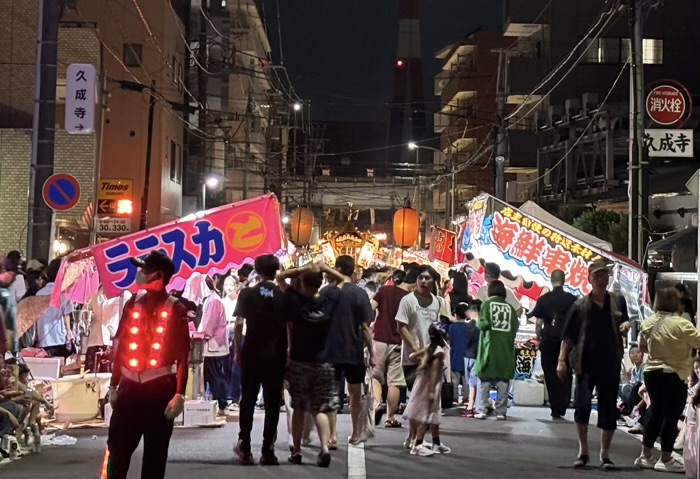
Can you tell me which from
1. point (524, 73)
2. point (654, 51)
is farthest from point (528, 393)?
point (654, 51)

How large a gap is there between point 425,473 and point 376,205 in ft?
204

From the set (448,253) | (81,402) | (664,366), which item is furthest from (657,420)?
(448,253)

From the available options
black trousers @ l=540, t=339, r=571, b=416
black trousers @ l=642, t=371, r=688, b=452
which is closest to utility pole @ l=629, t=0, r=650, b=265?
black trousers @ l=540, t=339, r=571, b=416

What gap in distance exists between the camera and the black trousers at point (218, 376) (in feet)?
45.3

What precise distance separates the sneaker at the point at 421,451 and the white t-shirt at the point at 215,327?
3885 mm

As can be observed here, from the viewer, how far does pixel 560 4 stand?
155 feet

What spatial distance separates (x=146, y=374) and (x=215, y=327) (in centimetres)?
640

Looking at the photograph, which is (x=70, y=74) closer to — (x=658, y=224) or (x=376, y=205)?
(x=658, y=224)

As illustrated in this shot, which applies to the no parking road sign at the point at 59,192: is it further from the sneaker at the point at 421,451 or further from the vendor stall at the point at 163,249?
the sneaker at the point at 421,451

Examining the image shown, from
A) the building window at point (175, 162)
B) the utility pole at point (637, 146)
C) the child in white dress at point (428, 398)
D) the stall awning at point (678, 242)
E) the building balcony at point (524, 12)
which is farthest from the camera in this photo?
the building balcony at point (524, 12)

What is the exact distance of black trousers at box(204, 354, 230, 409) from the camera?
45.3 feet

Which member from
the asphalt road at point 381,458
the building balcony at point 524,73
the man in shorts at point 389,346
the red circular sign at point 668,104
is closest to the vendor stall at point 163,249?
the asphalt road at point 381,458

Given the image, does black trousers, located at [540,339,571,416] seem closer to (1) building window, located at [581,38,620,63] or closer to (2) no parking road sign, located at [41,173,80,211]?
(2) no parking road sign, located at [41,173,80,211]

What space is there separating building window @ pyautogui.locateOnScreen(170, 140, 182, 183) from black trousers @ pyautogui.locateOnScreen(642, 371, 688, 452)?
34350 mm
